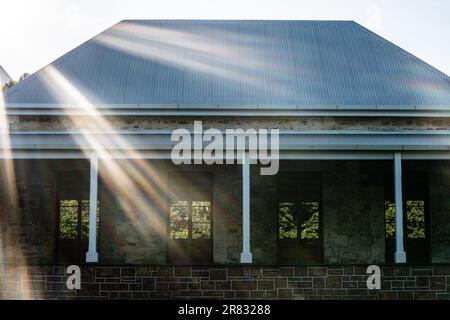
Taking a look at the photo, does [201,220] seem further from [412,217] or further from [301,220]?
[412,217]

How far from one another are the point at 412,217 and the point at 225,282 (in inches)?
237

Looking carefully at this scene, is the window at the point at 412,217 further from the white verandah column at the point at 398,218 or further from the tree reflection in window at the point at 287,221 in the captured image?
the white verandah column at the point at 398,218

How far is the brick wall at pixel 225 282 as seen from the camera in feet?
34.4

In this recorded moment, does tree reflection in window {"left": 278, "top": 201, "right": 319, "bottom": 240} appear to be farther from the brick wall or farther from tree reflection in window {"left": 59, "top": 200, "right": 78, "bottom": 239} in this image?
tree reflection in window {"left": 59, "top": 200, "right": 78, "bottom": 239}

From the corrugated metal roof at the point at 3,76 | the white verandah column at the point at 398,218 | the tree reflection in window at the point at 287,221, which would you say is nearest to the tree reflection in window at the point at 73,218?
the tree reflection in window at the point at 287,221

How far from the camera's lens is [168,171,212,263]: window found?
565 inches

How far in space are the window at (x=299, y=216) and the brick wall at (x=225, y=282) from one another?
3.69 m

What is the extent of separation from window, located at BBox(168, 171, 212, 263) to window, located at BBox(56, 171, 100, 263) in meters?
1.80

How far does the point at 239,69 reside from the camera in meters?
16.1

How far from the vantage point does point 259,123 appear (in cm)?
1464

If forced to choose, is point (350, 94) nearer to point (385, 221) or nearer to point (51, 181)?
point (385, 221)

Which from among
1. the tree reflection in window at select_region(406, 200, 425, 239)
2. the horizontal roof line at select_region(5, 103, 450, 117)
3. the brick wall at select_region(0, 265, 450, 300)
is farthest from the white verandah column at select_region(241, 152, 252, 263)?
the tree reflection in window at select_region(406, 200, 425, 239)

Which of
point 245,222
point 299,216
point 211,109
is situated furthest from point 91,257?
point 299,216
